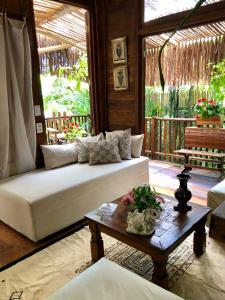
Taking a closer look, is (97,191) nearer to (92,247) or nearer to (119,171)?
(119,171)

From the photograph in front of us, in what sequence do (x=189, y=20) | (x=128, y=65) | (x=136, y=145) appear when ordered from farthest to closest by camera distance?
(x=128, y=65) → (x=136, y=145) → (x=189, y=20)

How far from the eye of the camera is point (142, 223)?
5.36ft

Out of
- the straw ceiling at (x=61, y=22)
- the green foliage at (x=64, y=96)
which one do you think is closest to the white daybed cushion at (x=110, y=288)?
the straw ceiling at (x=61, y=22)

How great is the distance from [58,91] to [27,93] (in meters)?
3.44

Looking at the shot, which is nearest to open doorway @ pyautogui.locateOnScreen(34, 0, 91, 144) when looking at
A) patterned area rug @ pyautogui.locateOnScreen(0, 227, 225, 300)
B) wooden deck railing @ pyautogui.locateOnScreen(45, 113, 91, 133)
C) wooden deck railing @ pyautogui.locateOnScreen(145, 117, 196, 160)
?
wooden deck railing @ pyautogui.locateOnScreen(45, 113, 91, 133)

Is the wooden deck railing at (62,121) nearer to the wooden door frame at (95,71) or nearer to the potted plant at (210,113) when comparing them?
the wooden door frame at (95,71)

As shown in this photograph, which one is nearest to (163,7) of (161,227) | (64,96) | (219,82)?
(219,82)

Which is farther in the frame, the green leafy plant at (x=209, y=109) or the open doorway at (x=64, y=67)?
the green leafy plant at (x=209, y=109)

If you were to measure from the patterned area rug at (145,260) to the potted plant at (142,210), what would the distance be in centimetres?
44

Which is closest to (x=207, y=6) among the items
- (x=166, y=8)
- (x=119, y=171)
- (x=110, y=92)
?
(x=166, y=8)

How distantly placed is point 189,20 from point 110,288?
2.98 meters

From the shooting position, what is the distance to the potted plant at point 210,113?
4109 mm

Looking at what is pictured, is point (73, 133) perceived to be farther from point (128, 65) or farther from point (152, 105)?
point (152, 105)

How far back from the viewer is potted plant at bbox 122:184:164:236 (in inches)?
64.6
